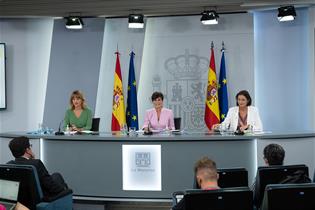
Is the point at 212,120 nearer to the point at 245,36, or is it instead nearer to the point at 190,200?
the point at 245,36

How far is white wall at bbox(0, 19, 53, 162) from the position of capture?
827 cm

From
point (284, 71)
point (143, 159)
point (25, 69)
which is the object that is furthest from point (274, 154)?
point (25, 69)

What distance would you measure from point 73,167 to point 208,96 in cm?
309

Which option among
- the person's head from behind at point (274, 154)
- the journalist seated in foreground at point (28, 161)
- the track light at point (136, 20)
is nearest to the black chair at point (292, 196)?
the person's head from behind at point (274, 154)

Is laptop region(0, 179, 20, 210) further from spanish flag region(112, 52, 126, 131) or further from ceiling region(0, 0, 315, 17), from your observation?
spanish flag region(112, 52, 126, 131)

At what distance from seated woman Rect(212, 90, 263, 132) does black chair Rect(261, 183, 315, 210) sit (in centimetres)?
286

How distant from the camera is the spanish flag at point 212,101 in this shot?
25.1 ft

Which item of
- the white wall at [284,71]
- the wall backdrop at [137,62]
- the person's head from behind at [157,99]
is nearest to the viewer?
the person's head from behind at [157,99]

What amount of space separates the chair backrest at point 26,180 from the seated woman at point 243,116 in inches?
111

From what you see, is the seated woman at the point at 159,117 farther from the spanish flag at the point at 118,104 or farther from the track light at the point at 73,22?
the track light at the point at 73,22

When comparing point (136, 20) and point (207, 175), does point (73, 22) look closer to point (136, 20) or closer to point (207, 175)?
point (136, 20)

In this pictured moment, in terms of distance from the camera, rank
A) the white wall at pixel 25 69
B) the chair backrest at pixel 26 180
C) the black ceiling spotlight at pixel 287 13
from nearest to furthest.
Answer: the chair backrest at pixel 26 180 < the black ceiling spotlight at pixel 287 13 < the white wall at pixel 25 69

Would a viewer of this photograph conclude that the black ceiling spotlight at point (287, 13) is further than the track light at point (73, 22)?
No

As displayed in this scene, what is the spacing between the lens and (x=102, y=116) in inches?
330
